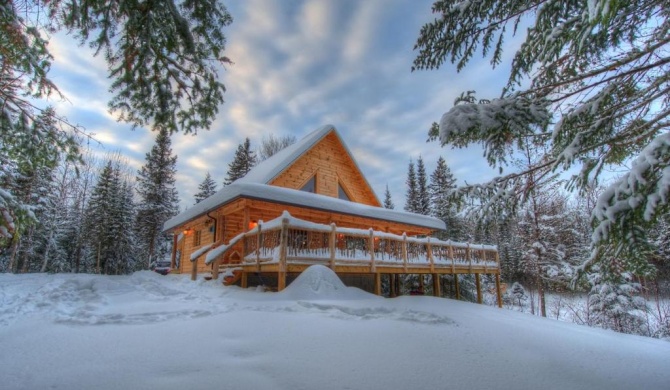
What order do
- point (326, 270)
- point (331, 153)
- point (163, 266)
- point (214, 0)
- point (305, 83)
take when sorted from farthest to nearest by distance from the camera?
1. point (163, 266)
2. point (331, 153)
3. point (305, 83)
4. point (326, 270)
5. point (214, 0)

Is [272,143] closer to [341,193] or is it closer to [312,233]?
[341,193]

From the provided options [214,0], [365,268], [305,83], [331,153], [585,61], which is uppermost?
[305,83]

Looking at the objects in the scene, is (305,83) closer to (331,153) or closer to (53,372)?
(331,153)

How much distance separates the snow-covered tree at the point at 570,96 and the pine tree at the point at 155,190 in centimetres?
2740

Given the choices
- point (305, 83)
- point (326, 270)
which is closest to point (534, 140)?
point (326, 270)

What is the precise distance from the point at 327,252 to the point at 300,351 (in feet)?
18.6

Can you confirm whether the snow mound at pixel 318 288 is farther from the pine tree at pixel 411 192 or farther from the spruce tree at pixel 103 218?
the spruce tree at pixel 103 218

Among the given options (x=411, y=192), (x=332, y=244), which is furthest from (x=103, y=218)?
(x=411, y=192)

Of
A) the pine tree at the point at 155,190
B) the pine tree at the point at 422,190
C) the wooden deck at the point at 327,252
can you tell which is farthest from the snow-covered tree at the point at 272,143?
the wooden deck at the point at 327,252

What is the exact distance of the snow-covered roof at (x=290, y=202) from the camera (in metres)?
9.43

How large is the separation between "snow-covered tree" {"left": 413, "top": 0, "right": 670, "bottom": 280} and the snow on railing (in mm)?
4269

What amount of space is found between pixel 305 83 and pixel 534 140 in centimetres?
1114

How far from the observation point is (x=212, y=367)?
2361mm

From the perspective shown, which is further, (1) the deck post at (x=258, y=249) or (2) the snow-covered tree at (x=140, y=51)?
(1) the deck post at (x=258, y=249)
